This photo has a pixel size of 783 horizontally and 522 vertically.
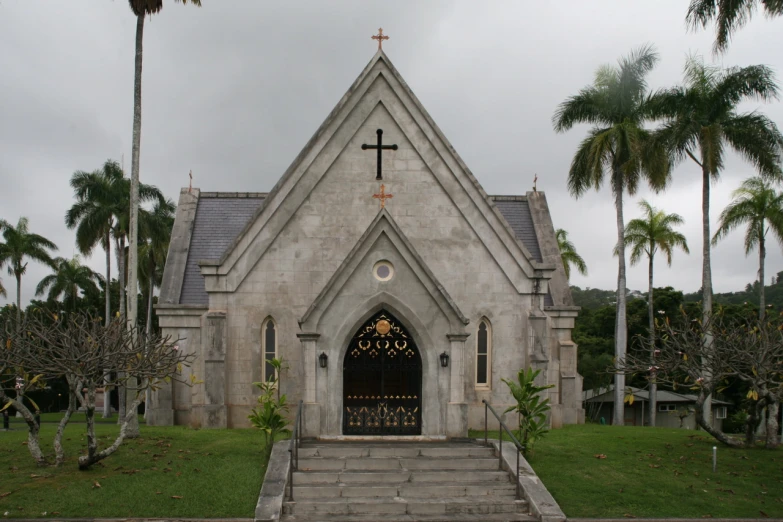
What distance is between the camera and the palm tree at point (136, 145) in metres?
20.5

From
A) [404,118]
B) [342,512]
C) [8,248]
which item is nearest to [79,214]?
[8,248]

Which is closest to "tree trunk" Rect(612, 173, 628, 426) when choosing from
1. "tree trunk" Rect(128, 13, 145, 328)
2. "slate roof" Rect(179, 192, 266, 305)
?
"slate roof" Rect(179, 192, 266, 305)

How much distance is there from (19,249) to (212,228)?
138ft

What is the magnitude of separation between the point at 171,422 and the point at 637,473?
14094 millimetres

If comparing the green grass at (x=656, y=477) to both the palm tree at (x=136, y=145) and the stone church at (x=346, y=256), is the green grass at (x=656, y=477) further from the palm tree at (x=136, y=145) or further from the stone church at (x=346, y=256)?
the palm tree at (x=136, y=145)

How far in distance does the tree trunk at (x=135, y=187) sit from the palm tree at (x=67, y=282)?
49.6 m

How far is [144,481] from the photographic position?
14.8m

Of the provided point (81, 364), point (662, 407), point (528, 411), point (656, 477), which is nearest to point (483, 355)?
point (528, 411)

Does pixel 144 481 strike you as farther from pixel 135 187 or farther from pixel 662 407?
pixel 662 407

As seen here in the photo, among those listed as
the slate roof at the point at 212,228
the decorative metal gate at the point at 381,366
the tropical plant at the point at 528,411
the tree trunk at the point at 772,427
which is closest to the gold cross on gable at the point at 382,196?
the decorative metal gate at the point at 381,366

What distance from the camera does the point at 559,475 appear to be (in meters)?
15.9

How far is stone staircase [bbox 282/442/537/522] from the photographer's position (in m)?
14.0

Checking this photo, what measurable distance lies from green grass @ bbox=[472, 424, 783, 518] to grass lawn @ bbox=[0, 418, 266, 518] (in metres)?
6.79

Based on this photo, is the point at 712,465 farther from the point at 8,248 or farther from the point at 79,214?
the point at 8,248
